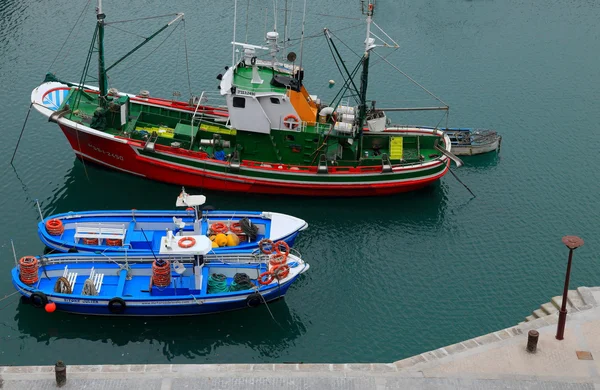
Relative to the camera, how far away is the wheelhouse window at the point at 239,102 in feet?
152

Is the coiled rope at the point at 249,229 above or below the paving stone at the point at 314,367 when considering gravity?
above

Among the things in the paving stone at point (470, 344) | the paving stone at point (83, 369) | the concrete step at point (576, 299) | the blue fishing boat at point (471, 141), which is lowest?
the paving stone at point (83, 369)

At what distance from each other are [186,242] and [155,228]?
5.56 m

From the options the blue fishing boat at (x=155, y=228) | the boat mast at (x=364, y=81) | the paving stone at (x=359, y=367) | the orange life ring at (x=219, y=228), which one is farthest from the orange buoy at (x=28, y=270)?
the boat mast at (x=364, y=81)

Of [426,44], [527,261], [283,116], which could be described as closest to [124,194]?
[283,116]

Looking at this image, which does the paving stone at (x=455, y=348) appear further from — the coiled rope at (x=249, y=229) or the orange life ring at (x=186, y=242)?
the coiled rope at (x=249, y=229)

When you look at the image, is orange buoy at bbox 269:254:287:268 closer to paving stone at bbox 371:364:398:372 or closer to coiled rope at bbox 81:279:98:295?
paving stone at bbox 371:364:398:372

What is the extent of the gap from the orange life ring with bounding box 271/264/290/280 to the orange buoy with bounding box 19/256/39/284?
395 inches

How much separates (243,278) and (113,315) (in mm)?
5743

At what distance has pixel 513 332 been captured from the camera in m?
35.6

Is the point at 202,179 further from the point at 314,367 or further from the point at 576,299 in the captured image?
the point at 576,299

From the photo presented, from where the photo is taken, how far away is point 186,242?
3762cm

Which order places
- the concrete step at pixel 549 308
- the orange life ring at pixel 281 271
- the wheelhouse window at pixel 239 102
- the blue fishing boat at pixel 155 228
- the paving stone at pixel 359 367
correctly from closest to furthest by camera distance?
1. the paving stone at pixel 359 367
2. the concrete step at pixel 549 308
3. the orange life ring at pixel 281 271
4. the blue fishing boat at pixel 155 228
5. the wheelhouse window at pixel 239 102

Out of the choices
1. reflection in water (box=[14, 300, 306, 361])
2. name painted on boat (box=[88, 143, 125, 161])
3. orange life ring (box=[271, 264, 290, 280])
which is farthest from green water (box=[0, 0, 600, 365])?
orange life ring (box=[271, 264, 290, 280])
